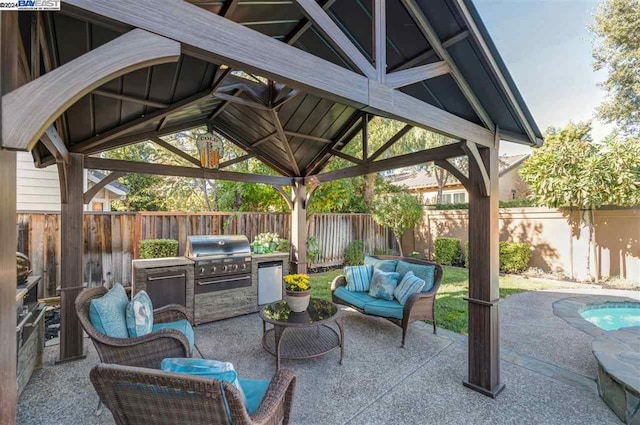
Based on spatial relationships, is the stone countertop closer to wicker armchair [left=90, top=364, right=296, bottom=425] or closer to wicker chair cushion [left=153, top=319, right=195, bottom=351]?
wicker chair cushion [left=153, top=319, right=195, bottom=351]

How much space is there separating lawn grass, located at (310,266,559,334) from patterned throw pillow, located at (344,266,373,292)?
1284 millimetres

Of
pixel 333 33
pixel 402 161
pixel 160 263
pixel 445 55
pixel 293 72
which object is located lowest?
pixel 160 263

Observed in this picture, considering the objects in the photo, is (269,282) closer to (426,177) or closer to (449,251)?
(449,251)

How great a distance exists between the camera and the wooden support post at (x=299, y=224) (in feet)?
21.1

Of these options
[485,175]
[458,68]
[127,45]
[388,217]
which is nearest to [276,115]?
[458,68]

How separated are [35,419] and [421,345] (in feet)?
13.7

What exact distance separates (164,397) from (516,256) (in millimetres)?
9600

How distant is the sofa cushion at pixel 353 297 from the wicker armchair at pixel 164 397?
3.13 metres

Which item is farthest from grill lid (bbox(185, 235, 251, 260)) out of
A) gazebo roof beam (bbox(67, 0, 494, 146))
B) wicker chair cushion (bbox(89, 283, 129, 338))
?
gazebo roof beam (bbox(67, 0, 494, 146))

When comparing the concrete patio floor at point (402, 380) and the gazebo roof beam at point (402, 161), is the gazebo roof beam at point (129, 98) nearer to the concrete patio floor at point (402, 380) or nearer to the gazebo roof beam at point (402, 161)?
the gazebo roof beam at point (402, 161)

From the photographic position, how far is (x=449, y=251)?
10023 mm

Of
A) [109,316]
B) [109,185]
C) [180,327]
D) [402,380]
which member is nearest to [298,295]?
[180,327]

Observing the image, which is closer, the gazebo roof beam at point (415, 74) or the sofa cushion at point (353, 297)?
the gazebo roof beam at point (415, 74)

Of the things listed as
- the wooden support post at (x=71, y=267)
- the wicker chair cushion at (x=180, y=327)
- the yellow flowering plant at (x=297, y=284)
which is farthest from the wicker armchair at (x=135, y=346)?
the yellow flowering plant at (x=297, y=284)
